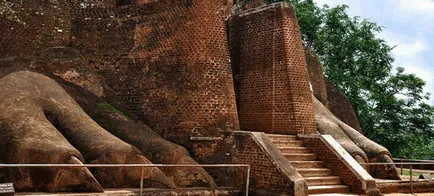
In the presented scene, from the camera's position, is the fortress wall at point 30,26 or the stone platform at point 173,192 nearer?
the stone platform at point 173,192

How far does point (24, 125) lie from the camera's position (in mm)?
9516

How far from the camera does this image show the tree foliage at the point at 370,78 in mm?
27938

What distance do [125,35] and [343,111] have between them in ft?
42.3

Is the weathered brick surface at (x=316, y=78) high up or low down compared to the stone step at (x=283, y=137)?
up

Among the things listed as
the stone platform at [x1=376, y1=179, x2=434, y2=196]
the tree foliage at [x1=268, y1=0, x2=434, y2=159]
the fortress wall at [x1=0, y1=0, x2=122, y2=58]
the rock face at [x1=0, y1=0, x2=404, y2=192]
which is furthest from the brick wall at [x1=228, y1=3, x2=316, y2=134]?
the tree foliage at [x1=268, y1=0, x2=434, y2=159]

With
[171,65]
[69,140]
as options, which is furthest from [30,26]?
[69,140]

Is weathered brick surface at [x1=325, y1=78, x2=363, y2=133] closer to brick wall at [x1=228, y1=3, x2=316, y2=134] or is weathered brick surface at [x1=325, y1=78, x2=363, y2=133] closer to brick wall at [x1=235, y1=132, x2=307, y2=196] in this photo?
brick wall at [x1=228, y1=3, x2=316, y2=134]

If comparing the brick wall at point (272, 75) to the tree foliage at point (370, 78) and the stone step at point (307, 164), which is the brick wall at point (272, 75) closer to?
the stone step at point (307, 164)

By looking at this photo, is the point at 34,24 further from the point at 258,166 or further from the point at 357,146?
the point at 357,146

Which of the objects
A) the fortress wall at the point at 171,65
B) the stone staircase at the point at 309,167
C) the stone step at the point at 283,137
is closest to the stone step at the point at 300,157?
the stone staircase at the point at 309,167

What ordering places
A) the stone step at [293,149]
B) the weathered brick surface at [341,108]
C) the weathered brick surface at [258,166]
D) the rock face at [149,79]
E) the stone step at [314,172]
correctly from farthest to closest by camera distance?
the weathered brick surface at [341,108], the stone step at [293,149], the stone step at [314,172], the weathered brick surface at [258,166], the rock face at [149,79]

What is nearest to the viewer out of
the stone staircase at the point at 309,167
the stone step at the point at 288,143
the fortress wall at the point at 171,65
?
the stone staircase at the point at 309,167

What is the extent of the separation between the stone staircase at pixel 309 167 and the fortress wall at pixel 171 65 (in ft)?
5.26

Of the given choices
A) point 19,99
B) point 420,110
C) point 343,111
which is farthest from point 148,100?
point 420,110
